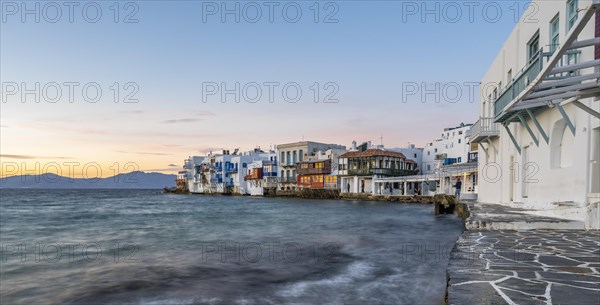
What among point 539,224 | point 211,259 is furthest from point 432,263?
point 211,259

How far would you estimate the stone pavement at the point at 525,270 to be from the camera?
3.68 m

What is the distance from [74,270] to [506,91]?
53.8ft

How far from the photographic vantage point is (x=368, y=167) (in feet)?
215

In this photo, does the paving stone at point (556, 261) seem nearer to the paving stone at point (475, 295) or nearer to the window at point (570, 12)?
the paving stone at point (475, 295)

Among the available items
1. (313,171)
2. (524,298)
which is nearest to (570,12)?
(524,298)

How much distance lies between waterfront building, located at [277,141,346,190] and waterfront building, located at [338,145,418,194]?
918cm

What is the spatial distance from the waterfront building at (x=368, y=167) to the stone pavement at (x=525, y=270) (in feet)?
189

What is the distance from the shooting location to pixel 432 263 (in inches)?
481

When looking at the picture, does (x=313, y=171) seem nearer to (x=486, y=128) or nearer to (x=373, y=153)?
(x=373, y=153)

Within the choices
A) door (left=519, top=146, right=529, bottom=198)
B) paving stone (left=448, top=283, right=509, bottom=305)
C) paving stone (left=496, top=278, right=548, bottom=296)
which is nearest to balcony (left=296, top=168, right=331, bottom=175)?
door (left=519, top=146, right=529, bottom=198)

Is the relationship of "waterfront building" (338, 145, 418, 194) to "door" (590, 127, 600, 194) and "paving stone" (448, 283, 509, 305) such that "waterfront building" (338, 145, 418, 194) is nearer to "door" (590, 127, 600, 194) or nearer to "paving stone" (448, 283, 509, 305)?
"door" (590, 127, 600, 194)

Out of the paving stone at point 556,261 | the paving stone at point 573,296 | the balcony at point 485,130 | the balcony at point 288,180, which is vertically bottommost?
the balcony at point 288,180

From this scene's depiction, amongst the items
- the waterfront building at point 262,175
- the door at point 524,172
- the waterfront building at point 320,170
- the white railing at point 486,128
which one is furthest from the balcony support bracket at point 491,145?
the waterfront building at point 262,175

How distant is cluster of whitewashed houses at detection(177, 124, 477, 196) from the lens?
59406 mm
